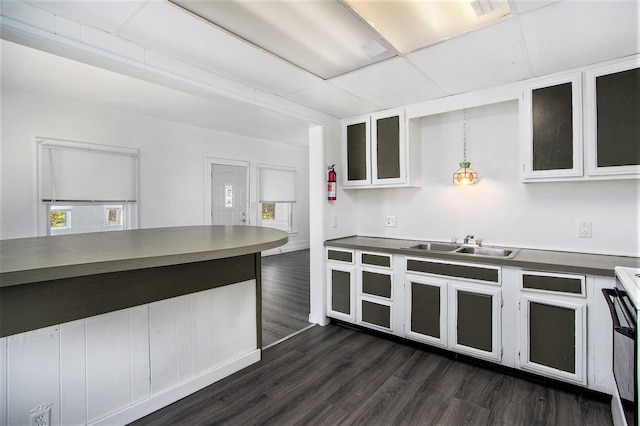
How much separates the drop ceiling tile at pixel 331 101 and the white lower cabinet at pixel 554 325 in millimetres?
2037

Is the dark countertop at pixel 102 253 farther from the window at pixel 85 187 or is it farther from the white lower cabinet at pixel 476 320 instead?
A: the window at pixel 85 187

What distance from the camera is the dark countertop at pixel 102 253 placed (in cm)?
121

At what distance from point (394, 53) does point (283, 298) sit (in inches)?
130

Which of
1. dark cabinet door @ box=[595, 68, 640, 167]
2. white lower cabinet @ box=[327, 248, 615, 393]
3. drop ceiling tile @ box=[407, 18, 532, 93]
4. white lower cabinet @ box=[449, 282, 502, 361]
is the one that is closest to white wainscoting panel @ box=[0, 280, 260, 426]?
white lower cabinet @ box=[327, 248, 615, 393]

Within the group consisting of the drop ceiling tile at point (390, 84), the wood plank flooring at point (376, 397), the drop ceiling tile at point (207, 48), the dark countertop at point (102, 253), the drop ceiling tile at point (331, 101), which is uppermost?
the drop ceiling tile at point (331, 101)

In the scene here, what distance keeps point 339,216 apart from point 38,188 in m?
3.97

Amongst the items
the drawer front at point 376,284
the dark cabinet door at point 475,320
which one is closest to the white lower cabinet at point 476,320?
the dark cabinet door at point 475,320

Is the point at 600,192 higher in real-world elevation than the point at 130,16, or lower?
lower

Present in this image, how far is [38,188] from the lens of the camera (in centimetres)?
408

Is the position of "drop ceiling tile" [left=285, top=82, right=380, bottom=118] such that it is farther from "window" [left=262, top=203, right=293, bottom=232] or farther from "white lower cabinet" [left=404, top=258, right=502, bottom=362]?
"window" [left=262, top=203, right=293, bottom=232]

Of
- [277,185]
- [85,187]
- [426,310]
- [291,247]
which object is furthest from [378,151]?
[291,247]

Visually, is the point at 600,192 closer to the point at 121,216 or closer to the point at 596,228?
the point at 596,228

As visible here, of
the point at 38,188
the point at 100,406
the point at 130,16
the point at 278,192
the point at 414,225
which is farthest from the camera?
the point at 278,192

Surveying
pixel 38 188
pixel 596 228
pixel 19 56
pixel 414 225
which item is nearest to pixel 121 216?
pixel 38 188
